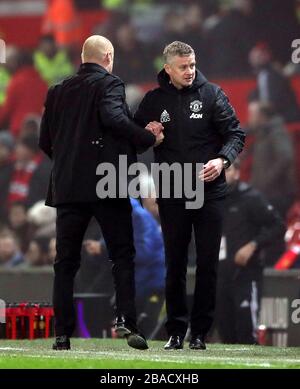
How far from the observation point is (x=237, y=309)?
13.5 metres

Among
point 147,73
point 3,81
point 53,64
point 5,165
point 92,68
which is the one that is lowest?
point 92,68

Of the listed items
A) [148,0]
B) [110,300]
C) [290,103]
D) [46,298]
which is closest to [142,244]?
[110,300]

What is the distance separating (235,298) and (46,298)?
214 centimetres

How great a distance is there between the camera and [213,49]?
17406 millimetres

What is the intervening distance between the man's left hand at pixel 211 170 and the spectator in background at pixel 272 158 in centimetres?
704

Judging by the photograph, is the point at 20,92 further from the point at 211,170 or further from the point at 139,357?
the point at 139,357

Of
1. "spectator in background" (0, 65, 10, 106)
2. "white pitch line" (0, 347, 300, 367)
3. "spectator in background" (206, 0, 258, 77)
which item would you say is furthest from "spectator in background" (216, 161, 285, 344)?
"spectator in background" (0, 65, 10, 106)

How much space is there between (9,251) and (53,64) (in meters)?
2.67

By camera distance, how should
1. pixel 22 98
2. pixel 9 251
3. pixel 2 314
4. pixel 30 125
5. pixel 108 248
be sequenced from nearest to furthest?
pixel 108 248 → pixel 2 314 → pixel 9 251 → pixel 30 125 → pixel 22 98

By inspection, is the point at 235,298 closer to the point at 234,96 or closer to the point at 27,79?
the point at 234,96
